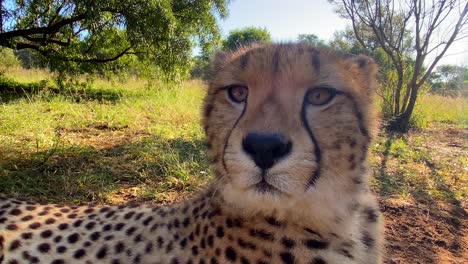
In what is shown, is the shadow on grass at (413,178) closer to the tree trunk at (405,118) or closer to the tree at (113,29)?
the tree trunk at (405,118)

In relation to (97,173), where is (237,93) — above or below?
above

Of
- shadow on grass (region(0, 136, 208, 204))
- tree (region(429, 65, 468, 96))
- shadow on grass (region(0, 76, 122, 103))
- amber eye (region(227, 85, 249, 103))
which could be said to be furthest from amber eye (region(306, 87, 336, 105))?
tree (region(429, 65, 468, 96))

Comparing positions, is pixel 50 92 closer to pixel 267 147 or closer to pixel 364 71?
pixel 364 71

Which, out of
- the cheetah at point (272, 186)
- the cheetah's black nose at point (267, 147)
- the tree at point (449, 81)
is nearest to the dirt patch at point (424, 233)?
the cheetah at point (272, 186)

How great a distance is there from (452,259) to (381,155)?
239cm

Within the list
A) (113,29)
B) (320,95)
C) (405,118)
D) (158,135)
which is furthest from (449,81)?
(320,95)

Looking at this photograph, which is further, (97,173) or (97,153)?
(97,153)

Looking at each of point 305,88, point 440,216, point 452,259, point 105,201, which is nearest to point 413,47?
point 440,216

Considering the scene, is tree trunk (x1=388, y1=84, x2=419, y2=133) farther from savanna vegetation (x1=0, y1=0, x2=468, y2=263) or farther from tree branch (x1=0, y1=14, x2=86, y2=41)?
tree branch (x1=0, y1=14, x2=86, y2=41)

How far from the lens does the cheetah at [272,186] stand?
3.29 feet

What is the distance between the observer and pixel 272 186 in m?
0.99

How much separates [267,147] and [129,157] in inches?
110

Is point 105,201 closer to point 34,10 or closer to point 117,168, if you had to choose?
A: point 117,168

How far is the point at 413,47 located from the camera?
7168 mm
